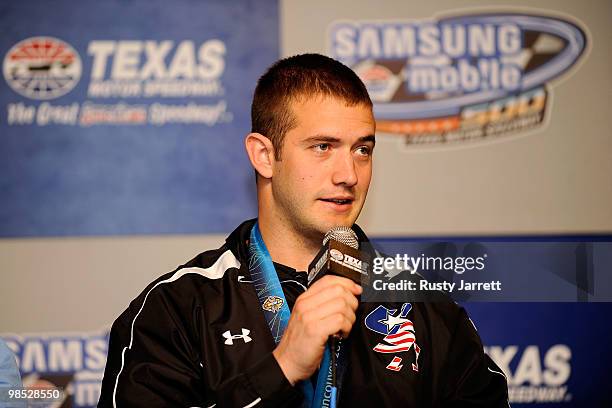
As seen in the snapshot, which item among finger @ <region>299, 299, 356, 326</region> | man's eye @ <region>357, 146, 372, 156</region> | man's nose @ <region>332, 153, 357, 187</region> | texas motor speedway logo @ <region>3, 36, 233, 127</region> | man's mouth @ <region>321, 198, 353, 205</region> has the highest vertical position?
texas motor speedway logo @ <region>3, 36, 233, 127</region>

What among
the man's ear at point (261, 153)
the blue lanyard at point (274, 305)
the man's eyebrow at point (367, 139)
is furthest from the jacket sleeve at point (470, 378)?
the man's ear at point (261, 153)

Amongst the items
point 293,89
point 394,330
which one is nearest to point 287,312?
point 394,330

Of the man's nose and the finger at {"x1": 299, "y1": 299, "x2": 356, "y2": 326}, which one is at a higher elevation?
the man's nose

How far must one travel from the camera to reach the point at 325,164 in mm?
1864

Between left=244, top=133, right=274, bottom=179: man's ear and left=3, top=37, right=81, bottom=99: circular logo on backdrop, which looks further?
left=3, top=37, right=81, bottom=99: circular logo on backdrop

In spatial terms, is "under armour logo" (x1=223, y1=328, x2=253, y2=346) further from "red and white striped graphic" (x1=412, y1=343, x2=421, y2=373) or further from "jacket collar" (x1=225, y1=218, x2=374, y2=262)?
"red and white striped graphic" (x1=412, y1=343, x2=421, y2=373)

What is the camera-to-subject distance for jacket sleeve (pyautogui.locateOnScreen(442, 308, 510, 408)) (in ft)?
6.03

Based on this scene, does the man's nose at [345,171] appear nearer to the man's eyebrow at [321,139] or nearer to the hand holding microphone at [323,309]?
the man's eyebrow at [321,139]

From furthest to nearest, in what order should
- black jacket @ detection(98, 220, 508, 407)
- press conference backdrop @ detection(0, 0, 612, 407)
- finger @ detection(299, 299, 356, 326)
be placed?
1. press conference backdrop @ detection(0, 0, 612, 407)
2. black jacket @ detection(98, 220, 508, 407)
3. finger @ detection(299, 299, 356, 326)

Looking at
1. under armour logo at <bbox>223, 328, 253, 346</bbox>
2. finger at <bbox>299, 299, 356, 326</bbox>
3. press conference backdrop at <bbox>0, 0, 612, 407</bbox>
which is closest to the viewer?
finger at <bbox>299, 299, 356, 326</bbox>

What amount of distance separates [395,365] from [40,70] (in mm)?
1910

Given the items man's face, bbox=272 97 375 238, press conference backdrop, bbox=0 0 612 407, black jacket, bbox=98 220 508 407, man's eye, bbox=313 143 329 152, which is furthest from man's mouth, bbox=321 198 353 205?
press conference backdrop, bbox=0 0 612 407

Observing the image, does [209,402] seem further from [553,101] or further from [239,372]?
[553,101]

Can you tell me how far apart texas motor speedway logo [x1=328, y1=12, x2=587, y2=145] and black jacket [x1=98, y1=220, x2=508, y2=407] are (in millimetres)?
1199
